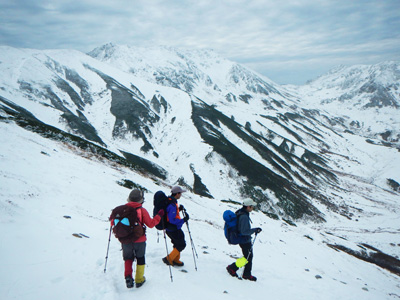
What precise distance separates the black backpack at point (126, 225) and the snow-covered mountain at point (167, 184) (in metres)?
1.61

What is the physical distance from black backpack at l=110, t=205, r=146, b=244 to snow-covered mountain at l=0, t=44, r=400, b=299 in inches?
63.2

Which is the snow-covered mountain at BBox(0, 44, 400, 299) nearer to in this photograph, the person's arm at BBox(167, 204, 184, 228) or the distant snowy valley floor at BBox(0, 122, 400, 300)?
the distant snowy valley floor at BBox(0, 122, 400, 300)

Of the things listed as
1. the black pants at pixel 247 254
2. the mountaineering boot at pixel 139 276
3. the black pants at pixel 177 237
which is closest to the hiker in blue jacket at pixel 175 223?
the black pants at pixel 177 237

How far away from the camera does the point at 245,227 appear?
8.07 m

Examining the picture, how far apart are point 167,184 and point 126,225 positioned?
30122 mm

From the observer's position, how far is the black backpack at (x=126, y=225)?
20.0 ft

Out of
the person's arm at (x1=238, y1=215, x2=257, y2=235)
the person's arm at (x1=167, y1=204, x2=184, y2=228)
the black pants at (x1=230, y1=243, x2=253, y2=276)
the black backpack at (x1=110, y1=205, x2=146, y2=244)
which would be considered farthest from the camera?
the black pants at (x1=230, y1=243, x2=253, y2=276)

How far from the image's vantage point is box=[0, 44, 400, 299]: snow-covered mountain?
7957 mm

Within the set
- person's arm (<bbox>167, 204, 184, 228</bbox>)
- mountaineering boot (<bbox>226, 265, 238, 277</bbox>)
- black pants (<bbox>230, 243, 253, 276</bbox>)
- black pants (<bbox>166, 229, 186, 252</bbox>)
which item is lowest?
mountaineering boot (<bbox>226, 265, 238, 277</bbox>)

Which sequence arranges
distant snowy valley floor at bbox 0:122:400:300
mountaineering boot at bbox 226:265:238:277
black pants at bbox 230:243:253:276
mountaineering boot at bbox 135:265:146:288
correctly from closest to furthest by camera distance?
distant snowy valley floor at bbox 0:122:400:300 < mountaineering boot at bbox 135:265:146:288 < black pants at bbox 230:243:253:276 < mountaineering boot at bbox 226:265:238:277

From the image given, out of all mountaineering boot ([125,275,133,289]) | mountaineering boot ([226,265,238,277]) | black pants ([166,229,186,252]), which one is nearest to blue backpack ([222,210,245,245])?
mountaineering boot ([226,265,238,277])

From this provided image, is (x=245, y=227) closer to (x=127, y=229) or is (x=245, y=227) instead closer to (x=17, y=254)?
(x=127, y=229)

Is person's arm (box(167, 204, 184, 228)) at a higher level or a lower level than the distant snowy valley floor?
higher

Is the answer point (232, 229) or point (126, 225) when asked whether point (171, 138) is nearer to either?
point (232, 229)
